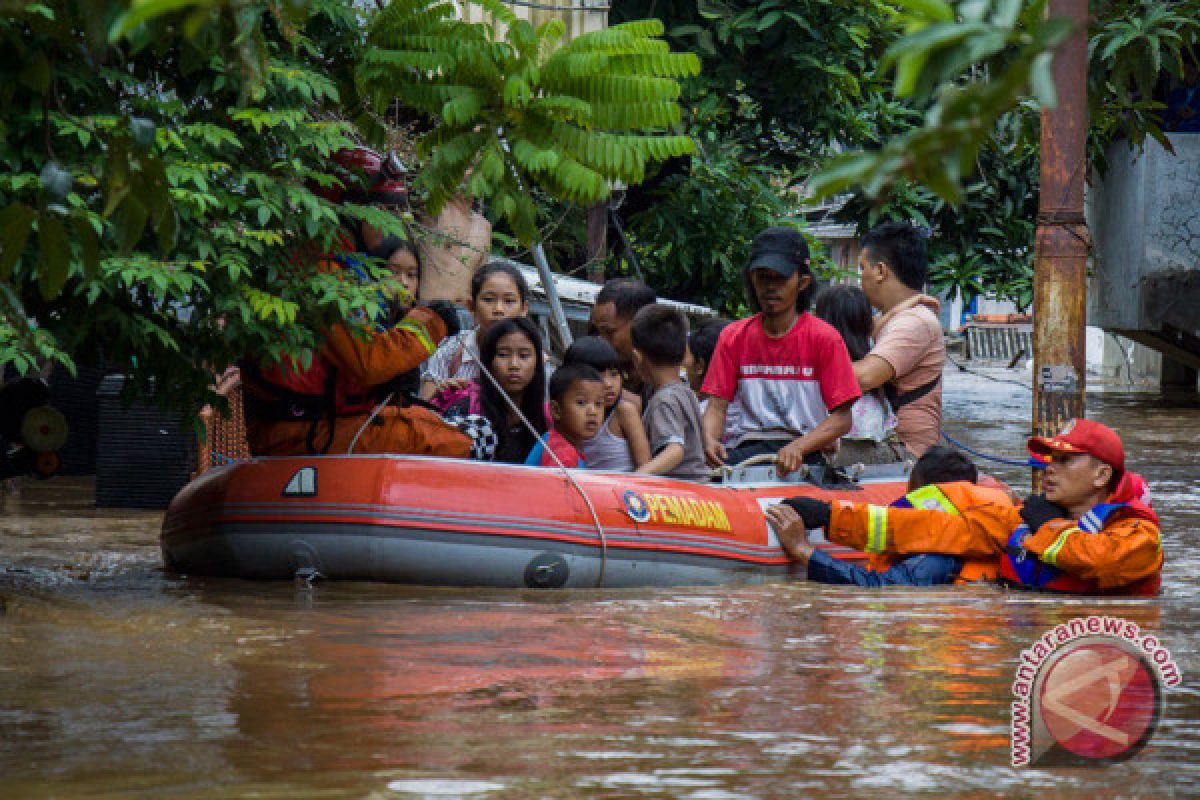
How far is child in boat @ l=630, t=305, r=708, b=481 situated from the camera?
8.49 metres

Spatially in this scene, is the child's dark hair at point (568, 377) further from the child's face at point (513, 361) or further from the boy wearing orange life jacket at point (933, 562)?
the boy wearing orange life jacket at point (933, 562)

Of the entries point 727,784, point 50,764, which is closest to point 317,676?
point 50,764

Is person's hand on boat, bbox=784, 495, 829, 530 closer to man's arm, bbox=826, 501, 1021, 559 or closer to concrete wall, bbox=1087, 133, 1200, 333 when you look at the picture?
man's arm, bbox=826, 501, 1021, 559

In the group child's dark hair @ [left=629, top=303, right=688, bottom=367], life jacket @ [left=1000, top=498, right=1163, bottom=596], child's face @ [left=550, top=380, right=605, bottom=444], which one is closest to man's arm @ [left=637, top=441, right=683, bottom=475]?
child's face @ [left=550, top=380, right=605, bottom=444]

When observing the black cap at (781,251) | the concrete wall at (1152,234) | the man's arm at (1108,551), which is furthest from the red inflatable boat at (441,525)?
the concrete wall at (1152,234)

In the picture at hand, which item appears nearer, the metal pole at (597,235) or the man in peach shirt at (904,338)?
the man in peach shirt at (904,338)

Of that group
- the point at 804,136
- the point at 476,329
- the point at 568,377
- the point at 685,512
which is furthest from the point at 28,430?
the point at 804,136

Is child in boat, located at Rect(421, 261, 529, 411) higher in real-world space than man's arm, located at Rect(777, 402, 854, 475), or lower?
higher

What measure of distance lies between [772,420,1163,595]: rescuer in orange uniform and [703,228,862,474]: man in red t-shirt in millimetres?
658

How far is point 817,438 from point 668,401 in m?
0.78

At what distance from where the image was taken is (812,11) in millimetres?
14898

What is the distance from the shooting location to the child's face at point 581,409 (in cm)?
815

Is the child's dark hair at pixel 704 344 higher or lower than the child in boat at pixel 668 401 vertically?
higher

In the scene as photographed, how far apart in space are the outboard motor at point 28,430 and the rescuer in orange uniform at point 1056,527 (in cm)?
366
